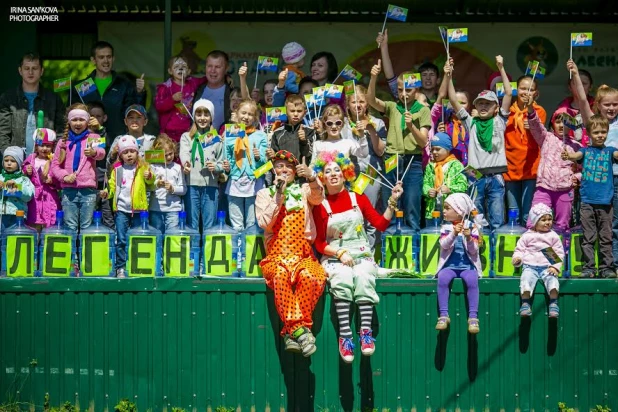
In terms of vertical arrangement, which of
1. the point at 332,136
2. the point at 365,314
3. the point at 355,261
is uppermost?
the point at 332,136

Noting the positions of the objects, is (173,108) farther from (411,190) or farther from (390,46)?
(390,46)

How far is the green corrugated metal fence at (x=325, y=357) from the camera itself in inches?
470

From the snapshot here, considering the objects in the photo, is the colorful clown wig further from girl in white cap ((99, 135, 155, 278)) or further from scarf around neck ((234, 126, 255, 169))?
girl in white cap ((99, 135, 155, 278))

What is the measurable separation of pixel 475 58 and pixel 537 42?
828 mm

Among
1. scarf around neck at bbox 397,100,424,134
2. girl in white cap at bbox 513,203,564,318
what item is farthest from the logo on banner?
girl in white cap at bbox 513,203,564,318

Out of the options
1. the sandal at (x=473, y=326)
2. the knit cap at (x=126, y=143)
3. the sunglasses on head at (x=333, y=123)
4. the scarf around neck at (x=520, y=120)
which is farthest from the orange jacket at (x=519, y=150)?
the knit cap at (x=126, y=143)

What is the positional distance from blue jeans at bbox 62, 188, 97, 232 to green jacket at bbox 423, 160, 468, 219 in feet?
11.4

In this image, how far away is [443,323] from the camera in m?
11.7

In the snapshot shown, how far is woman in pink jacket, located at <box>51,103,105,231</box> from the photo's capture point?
510 inches

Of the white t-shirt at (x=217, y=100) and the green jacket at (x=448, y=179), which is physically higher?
the white t-shirt at (x=217, y=100)

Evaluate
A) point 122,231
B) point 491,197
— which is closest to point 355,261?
point 491,197

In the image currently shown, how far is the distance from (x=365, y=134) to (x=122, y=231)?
108 inches

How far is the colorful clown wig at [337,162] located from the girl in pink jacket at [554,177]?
208cm

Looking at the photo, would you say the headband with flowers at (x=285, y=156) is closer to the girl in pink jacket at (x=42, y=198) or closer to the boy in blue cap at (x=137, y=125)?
the boy in blue cap at (x=137, y=125)
